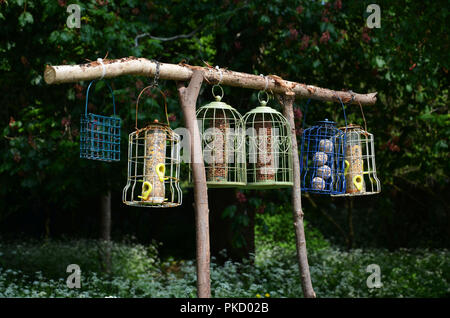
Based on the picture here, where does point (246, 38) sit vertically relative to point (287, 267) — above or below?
above

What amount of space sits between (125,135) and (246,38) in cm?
269

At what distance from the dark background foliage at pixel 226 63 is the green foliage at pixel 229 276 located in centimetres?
78

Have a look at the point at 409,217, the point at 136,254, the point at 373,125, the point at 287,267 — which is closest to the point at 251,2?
the point at 373,125

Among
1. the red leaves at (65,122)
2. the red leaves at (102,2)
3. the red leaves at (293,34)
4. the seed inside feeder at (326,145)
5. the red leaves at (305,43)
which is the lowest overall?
the seed inside feeder at (326,145)

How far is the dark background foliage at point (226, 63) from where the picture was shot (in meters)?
7.32

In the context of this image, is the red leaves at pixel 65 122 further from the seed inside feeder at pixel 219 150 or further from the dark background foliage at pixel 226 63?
the seed inside feeder at pixel 219 150

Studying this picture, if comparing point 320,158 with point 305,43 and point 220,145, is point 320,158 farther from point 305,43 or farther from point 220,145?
point 305,43

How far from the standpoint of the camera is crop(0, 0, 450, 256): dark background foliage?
7.32m

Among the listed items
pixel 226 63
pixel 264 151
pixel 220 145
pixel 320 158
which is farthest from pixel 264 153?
pixel 226 63

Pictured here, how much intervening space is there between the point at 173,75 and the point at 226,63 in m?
4.71

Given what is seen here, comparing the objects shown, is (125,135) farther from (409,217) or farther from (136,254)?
(409,217)

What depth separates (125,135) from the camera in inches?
299

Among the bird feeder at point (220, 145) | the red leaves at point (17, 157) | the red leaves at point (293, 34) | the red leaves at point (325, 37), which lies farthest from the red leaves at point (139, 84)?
the red leaves at point (325, 37)

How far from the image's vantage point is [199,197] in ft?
14.8
